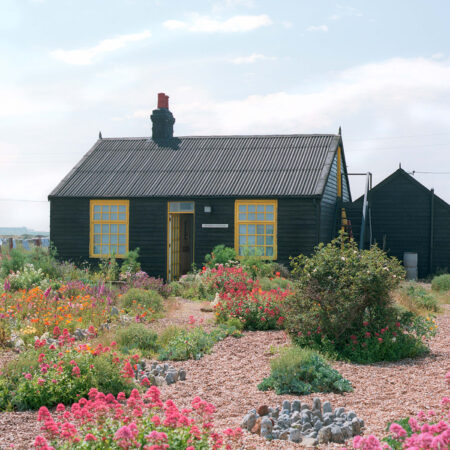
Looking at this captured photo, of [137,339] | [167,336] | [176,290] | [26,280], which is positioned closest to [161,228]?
[176,290]

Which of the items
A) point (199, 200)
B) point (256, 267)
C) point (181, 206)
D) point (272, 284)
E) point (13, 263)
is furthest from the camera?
point (181, 206)

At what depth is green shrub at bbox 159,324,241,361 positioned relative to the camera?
6910 millimetres

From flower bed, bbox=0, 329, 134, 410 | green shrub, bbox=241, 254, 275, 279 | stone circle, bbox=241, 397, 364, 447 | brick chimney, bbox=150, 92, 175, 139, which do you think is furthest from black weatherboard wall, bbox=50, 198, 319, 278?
stone circle, bbox=241, 397, 364, 447

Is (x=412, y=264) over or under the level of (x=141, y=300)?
over

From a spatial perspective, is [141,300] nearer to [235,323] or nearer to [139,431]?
[235,323]

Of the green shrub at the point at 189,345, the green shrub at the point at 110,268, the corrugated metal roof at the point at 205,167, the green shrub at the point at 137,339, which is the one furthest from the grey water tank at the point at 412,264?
the green shrub at the point at 137,339

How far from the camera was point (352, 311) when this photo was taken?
7.13 meters

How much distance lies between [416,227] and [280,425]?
1519 cm

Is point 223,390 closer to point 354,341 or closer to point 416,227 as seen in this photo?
point 354,341

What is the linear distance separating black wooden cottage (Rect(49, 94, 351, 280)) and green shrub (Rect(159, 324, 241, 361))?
7610 mm

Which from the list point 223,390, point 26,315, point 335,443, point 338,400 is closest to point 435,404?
point 338,400

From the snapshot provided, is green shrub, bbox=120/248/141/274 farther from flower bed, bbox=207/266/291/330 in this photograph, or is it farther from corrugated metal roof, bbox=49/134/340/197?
flower bed, bbox=207/266/291/330

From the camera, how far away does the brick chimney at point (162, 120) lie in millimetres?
19203

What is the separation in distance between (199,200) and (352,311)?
964cm
